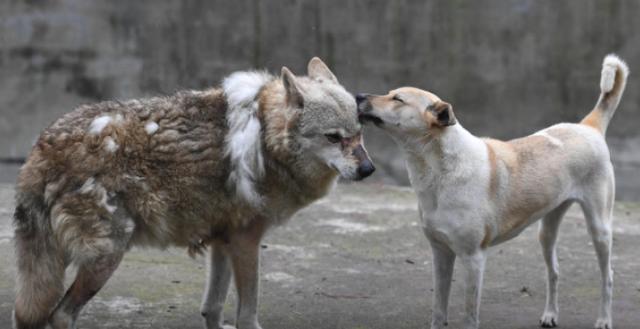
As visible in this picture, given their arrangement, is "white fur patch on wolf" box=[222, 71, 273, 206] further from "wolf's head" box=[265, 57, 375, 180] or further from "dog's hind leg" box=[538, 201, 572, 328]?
"dog's hind leg" box=[538, 201, 572, 328]

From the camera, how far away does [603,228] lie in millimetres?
5762

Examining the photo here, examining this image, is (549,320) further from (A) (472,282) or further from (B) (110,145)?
(B) (110,145)

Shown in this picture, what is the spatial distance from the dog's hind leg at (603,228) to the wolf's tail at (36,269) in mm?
3003

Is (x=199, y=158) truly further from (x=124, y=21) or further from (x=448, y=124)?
(x=124, y=21)

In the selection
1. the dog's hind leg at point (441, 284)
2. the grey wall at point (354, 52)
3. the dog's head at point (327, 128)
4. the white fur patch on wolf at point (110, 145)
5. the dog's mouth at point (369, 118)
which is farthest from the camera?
the grey wall at point (354, 52)

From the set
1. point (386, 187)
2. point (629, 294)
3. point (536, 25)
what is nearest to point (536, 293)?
point (629, 294)

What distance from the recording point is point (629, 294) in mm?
6605

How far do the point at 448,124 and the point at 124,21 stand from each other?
580cm

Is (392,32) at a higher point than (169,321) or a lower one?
higher

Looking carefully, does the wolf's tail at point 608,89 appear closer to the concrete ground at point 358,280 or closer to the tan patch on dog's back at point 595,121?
the tan patch on dog's back at point 595,121

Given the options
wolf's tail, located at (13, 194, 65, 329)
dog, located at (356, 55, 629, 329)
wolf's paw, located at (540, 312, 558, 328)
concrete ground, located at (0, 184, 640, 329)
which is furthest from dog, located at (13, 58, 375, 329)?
wolf's paw, located at (540, 312, 558, 328)

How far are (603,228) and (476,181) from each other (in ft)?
3.17

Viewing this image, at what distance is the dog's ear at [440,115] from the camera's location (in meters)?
5.22

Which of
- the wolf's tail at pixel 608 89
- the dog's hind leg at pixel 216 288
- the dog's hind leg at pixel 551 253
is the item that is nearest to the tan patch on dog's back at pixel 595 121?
the wolf's tail at pixel 608 89
